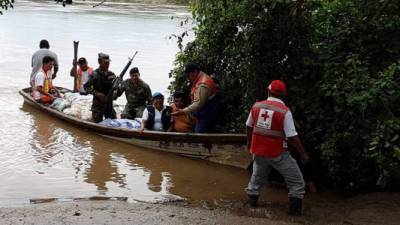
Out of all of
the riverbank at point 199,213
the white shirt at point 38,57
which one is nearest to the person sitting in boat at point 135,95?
the white shirt at point 38,57

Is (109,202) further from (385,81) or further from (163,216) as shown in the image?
(385,81)

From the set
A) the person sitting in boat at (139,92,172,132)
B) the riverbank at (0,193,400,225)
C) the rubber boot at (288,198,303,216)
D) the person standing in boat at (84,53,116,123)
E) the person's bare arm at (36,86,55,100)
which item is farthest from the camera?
the person's bare arm at (36,86,55,100)

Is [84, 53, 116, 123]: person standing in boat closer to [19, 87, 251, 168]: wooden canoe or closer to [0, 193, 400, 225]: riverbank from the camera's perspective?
[19, 87, 251, 168]: wooden canoe

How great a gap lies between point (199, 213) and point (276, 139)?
1.30 meters

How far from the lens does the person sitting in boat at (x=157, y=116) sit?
10.3 metres

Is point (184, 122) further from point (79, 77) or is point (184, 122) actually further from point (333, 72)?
point (79, 77)

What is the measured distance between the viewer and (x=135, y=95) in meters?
11.4

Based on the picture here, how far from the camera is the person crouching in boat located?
1306cm

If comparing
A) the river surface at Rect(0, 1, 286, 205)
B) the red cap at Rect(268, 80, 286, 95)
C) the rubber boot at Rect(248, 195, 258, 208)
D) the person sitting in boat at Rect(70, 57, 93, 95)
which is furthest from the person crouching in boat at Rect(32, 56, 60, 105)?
the red cap at Rect(268, 80, 286, 95)

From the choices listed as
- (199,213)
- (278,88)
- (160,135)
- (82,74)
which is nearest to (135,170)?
(160,135)

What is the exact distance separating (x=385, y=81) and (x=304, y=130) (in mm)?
1443

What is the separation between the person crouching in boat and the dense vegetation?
4853 millimetres

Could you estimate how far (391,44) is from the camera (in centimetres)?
806

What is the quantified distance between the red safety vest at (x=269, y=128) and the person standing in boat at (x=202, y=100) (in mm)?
2664
